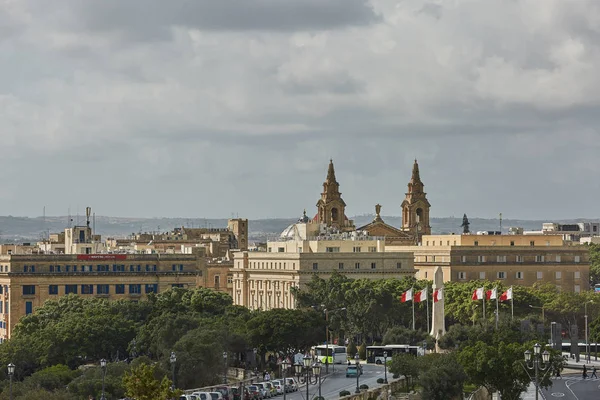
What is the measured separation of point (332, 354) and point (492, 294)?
2052 cm

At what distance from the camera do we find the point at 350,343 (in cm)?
17838

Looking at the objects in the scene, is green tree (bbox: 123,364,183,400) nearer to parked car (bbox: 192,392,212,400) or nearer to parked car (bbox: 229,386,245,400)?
parked car (bbox: 192,392,212,400)

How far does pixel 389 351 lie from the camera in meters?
160

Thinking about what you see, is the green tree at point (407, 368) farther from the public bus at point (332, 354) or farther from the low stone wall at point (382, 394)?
the public bus at point (332, 354)

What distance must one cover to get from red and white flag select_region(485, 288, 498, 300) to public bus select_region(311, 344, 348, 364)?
15.8 metres

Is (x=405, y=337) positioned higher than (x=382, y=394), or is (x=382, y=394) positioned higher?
(x=405, y=337)

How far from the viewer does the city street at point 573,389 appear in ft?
442

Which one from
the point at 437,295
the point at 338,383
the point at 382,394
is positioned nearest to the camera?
the point at 382,394

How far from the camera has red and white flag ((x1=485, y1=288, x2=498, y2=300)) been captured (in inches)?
6784

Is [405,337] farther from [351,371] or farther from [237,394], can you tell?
[237,394]

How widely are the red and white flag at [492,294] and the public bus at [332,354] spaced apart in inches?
620

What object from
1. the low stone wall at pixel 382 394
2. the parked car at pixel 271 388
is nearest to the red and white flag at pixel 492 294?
the low stone wall at pixel 382 394

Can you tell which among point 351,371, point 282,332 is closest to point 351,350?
point 282,332

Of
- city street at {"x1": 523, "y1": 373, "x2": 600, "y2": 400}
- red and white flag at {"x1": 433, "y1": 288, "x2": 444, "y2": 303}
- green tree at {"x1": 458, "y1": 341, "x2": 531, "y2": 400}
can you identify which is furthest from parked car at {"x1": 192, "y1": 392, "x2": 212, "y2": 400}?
red and white flag at {"x1": 433, "y1": 288, "x2": 444, "y2": 303}
